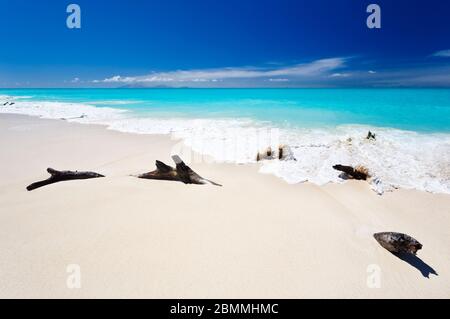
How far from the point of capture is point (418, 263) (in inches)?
125

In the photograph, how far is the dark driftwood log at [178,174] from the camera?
5234 mm

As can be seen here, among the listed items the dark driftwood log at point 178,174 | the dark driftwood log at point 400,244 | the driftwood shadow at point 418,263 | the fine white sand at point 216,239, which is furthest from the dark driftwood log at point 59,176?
the driftwood shadow at point 418,263

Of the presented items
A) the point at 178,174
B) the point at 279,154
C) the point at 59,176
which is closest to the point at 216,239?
the point at 178,174

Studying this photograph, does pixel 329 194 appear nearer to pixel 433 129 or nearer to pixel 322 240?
pixel 322 240

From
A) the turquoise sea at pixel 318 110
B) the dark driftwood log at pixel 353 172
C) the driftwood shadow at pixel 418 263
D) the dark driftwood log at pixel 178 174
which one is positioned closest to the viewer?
the driftwood shadow at pixel 418 263

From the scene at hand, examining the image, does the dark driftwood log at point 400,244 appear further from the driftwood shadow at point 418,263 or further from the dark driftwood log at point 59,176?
the dark driftwood log at point 59,176

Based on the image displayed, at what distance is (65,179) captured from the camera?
5.30m

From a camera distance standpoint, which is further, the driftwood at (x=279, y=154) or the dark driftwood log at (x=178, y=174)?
the driftwood at (x=279, y=154)

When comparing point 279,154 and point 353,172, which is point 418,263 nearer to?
point 353,172

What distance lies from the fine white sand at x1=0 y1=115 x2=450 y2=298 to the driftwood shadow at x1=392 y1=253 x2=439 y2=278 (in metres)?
0.02

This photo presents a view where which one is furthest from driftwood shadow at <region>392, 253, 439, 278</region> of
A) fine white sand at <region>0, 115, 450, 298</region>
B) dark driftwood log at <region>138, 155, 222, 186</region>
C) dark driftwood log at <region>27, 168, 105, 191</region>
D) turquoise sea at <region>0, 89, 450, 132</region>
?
turquoise sea at <region>0, 89, 450, 132</region>

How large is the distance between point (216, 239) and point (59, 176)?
13.1 feet

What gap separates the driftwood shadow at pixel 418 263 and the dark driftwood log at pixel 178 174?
11.0 feet

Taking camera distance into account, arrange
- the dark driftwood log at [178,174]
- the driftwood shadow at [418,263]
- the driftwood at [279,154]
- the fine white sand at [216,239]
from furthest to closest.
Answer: the driftwood at [279,154], the dark driftwood log at [178,174], the driftwood shadow at [418,263], the fine white sand at [216,239]
